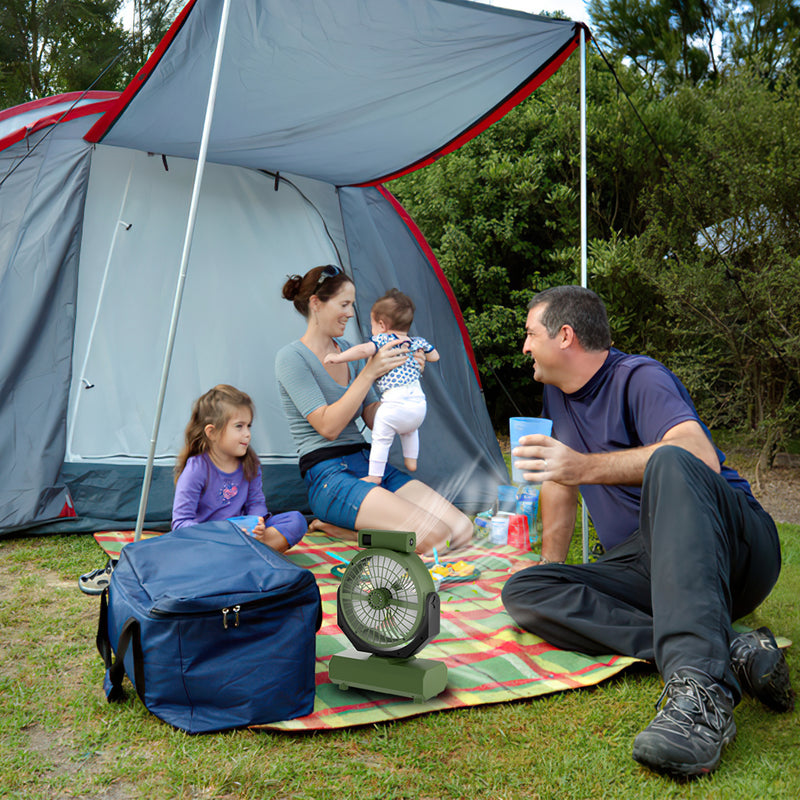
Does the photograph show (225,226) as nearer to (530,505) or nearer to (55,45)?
(530,505)

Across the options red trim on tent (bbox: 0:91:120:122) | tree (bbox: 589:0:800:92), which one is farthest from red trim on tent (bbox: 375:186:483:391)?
tree (bbox: 589:0:800:92)

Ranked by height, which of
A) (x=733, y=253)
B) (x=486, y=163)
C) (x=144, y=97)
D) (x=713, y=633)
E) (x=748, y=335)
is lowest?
(x=713, y=633)

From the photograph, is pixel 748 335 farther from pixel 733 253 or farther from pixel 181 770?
pixel 181 770

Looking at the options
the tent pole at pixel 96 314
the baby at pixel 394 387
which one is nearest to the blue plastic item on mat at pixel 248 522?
A: the baby at pixel 394 387

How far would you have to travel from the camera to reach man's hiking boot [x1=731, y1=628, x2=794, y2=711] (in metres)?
1.86

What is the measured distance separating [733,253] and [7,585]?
4.25 metres

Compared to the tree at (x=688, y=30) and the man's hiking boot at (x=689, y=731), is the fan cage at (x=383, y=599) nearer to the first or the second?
the man's hiking boot at (x=689, y=731)

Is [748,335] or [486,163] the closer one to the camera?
[748,335]

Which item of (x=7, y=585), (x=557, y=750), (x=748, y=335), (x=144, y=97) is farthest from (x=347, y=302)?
(x=748, y=335)

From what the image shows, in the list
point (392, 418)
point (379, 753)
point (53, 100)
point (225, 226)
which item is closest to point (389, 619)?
point (379, 753)

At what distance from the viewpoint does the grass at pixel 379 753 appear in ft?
5.18

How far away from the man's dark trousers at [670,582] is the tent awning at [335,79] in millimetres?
1726

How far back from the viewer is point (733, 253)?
15.8ft

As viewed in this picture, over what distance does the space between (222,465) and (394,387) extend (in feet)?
2.83
